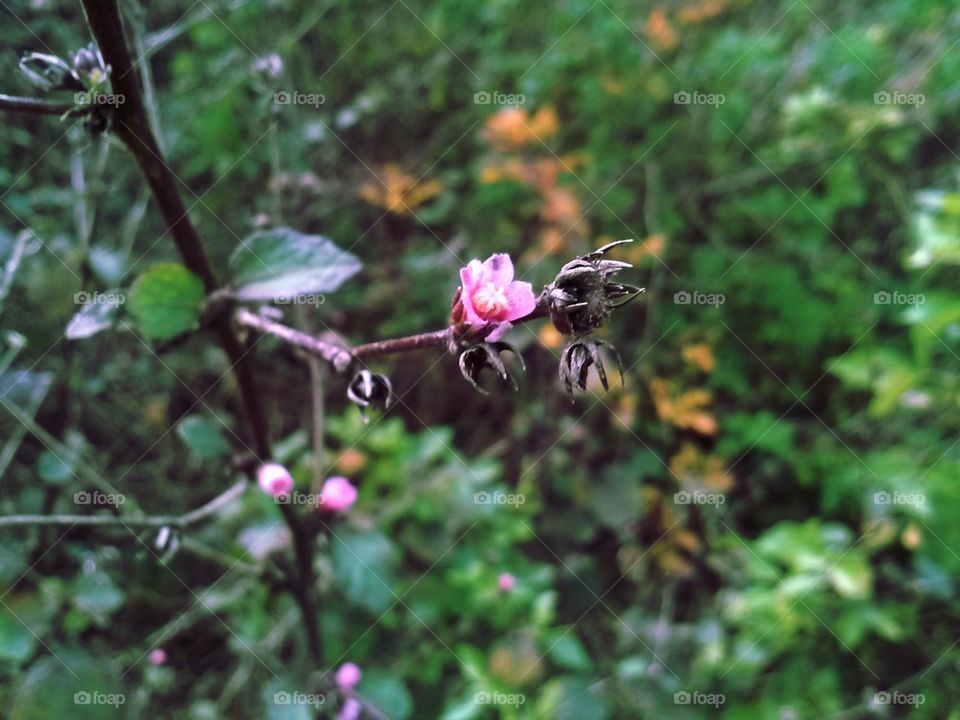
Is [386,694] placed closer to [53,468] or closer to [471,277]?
[53,468]

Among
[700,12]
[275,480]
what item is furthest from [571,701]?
[700,12]

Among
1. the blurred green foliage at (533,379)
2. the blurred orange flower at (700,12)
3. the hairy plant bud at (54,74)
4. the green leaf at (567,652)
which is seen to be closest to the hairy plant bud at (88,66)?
the hairy plant bud at (54,74)

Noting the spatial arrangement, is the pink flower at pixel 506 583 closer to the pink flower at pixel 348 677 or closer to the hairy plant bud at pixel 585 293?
the pink flower at pixel 348 677

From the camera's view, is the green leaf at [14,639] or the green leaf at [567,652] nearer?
the green leaf at [14,639]

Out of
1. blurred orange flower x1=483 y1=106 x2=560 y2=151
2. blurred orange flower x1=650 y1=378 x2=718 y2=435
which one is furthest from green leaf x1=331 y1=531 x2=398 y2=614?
blurred orange flower x1=483 y1=106 x2=560 y2=151

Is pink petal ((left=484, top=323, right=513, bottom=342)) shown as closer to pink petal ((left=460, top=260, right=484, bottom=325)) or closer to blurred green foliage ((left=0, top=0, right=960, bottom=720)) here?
pink petal ((left=460, top=260, right=484, bottom=325))

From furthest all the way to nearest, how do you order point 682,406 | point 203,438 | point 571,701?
1. point 682,406
2. point 571,701
3. point 203,438
